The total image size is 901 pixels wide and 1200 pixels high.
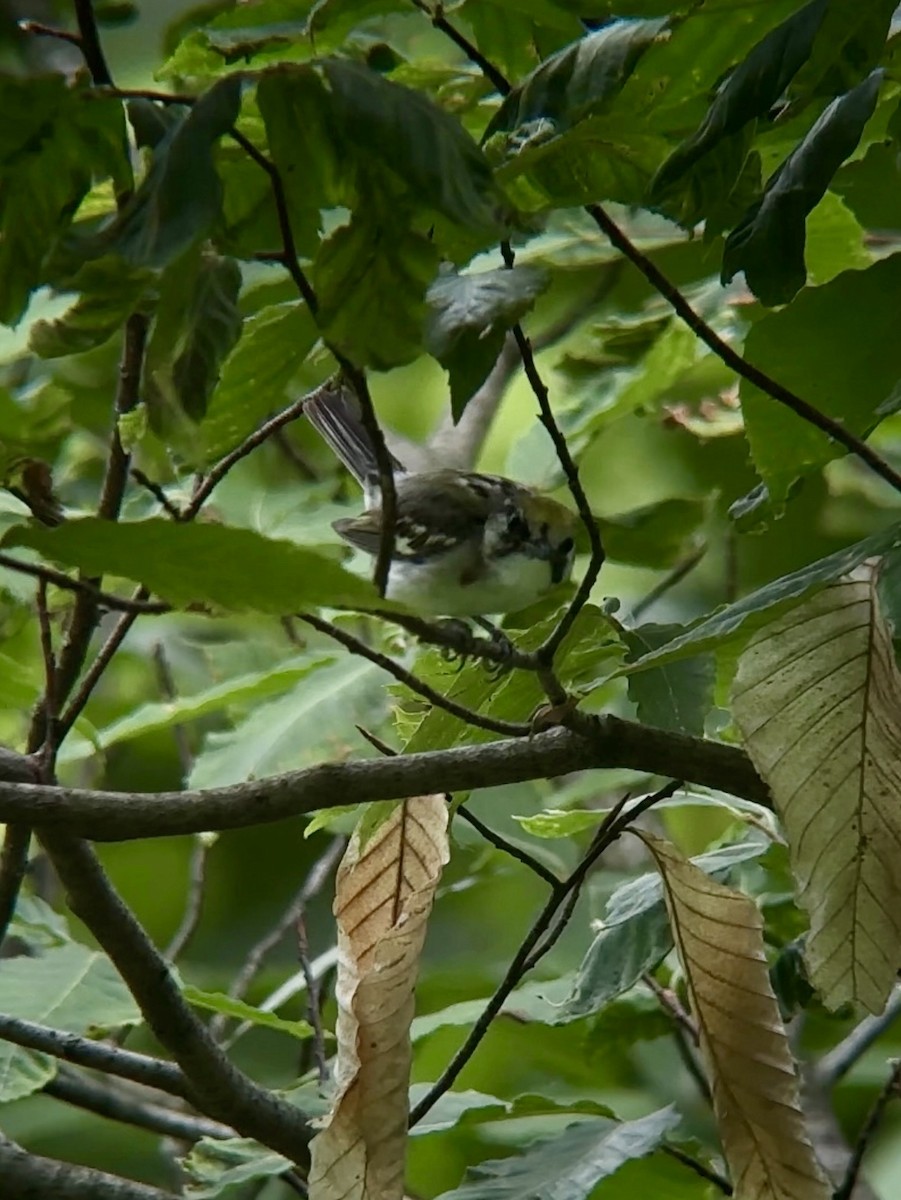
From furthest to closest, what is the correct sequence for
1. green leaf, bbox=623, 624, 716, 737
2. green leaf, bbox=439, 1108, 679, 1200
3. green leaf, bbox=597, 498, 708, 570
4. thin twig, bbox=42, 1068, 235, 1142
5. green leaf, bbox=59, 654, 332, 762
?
green leaf, bbox=59, 654, 332, 762 → thin twig, bbox=42, 1068, 235, 1142 → green leaf, bbox=597, 498, 708, 570 → green leaf, bbox=439, 1108, 679, 1200 → green leaf, bbox=623, 624, 716, 737

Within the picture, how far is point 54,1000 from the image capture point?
4.44 ft

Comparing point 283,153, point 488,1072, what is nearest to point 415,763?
point 283,153

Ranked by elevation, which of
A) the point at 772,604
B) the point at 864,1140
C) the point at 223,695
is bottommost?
the point at 864,1140

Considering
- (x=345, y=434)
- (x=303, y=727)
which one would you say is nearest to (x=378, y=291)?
(x=303, y=727)

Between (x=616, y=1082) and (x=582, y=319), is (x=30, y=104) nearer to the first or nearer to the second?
(x=616, y=1082)

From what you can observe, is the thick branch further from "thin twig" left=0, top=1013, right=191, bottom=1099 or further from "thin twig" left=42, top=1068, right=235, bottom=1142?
"thin twig" left=42, top=1068, right=235, bottom=1142

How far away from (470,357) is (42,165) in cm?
17

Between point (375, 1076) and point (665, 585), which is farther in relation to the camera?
point (665, 585)

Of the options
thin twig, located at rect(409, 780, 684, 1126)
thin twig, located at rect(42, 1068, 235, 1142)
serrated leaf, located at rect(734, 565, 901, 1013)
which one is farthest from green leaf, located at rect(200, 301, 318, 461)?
thin twig, located at rect(42, 1068, 235, 1142)

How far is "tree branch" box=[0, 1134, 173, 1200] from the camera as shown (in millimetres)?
1119

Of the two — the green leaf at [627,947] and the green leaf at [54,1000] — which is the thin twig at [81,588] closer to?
the green leaf at [627,947]

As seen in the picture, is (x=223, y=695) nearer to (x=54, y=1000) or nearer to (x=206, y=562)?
(x=54, y=1000)

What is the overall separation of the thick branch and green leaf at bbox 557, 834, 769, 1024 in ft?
A: 0.97

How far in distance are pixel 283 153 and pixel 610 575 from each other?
1.61 metres
